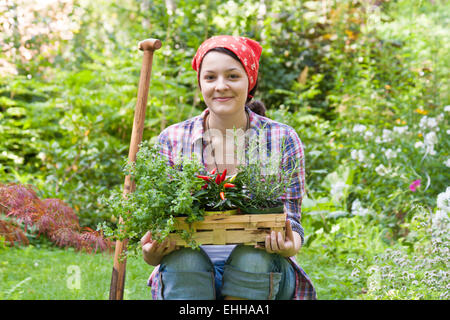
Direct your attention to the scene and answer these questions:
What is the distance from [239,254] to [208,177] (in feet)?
0.95

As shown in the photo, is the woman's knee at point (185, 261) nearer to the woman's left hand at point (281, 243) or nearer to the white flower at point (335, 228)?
the woman's left hand at point (281, 243)

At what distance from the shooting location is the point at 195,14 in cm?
530

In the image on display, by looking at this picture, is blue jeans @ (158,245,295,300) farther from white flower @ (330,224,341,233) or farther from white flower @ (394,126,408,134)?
white flower @ (394,126,408,134)

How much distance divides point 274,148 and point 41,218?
1.17m

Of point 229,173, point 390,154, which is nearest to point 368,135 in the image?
point 390,154

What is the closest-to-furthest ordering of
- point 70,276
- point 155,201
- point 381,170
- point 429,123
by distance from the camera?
point 155,201, point 70,276, point 381,170, point 429,123

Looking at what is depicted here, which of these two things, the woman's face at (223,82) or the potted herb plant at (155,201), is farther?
the woman's face at (223,82)

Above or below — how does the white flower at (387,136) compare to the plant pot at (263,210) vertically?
above

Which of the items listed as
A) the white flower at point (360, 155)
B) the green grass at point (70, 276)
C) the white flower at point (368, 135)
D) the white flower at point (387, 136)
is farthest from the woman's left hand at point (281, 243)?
the white flower at point (368, 135)

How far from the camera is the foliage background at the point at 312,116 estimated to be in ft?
11.2

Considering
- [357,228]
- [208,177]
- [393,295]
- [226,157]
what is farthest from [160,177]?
[357,228]

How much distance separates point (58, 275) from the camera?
9.81ft

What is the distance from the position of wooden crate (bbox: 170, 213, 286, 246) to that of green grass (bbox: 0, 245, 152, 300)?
45.6 inches

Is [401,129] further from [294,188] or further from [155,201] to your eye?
[155,201]
